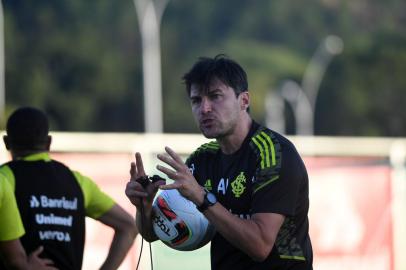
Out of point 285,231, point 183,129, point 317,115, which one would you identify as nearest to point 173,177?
point 285,231

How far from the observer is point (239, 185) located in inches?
241

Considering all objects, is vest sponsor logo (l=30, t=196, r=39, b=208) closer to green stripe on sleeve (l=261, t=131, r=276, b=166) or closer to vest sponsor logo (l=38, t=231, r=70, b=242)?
vest sponsor logo (l=38, t=231, r=70, b=242)

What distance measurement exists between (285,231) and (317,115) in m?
73.9

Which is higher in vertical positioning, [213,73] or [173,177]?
[213,73]

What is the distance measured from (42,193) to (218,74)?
1.41 metres

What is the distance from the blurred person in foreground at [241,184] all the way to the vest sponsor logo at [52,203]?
0.72m

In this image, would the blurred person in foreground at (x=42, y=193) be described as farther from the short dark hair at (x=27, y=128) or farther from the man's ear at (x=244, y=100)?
the man's ear at (x=244, y=100)

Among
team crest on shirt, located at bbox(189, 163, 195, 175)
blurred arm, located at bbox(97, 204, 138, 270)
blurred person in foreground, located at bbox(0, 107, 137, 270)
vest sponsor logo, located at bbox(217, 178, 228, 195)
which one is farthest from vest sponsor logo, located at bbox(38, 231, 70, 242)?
vest sponsor logo, located at bbox(217, 178, 228, 195)

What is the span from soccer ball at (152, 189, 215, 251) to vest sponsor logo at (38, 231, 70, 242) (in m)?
0.76

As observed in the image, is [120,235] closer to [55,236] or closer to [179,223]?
[55,236]

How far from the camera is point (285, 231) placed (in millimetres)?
6066

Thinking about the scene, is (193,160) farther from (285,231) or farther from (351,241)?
(351,241)

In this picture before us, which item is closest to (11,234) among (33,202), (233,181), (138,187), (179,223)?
(33,202)

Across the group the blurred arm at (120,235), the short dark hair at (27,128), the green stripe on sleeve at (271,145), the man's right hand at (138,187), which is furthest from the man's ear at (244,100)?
the blurred arm at (120,235)
